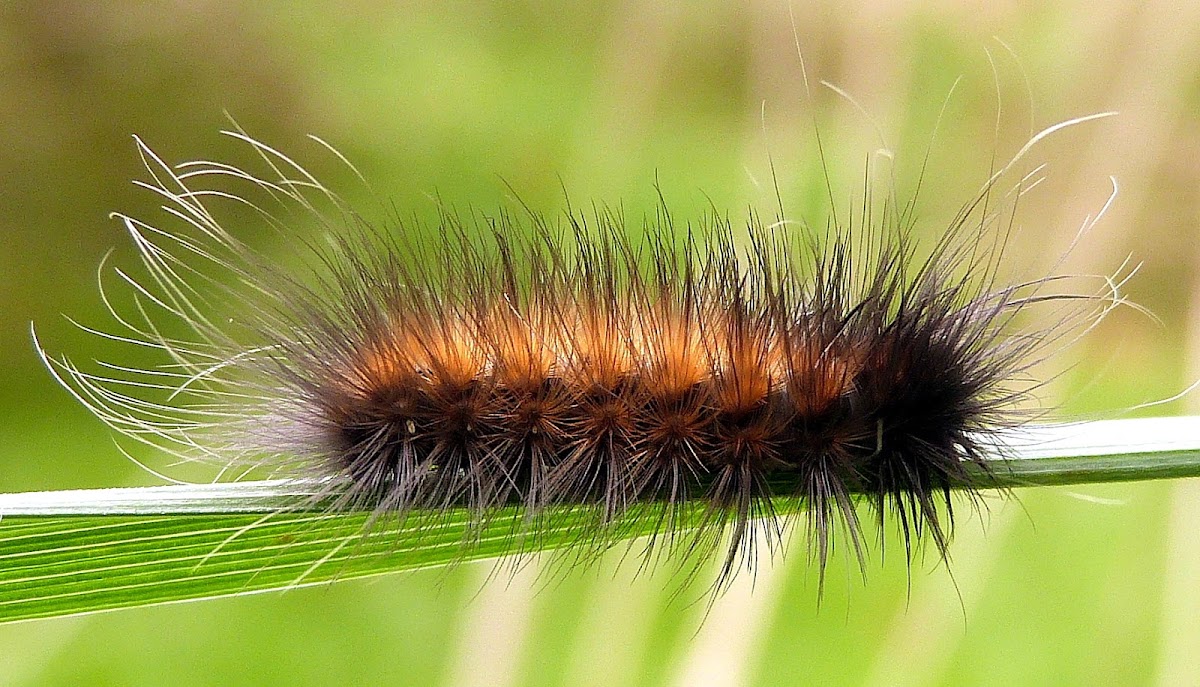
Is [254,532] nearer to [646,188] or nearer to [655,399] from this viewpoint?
[655,399]

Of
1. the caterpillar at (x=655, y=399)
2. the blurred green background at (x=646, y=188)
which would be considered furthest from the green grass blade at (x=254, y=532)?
the blurred green background at (x=646, y=188)

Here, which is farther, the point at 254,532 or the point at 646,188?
the point at 646,188

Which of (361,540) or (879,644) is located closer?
(361,540)

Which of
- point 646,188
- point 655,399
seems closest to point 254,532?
point 655,399

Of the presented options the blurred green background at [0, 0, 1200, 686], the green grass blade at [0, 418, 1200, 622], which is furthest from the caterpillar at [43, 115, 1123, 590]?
the blurred green background at [0, 0, 1200, 686]

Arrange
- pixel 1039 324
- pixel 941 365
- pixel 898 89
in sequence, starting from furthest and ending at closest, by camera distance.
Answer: pixel 898 89
pixel 1039 324
pixel 941 365

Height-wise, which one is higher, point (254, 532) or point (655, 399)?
point (655, 399)

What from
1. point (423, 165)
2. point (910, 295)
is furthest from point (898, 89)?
point (910, 295)

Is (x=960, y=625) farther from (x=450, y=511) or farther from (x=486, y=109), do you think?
(x=486, y=109)
